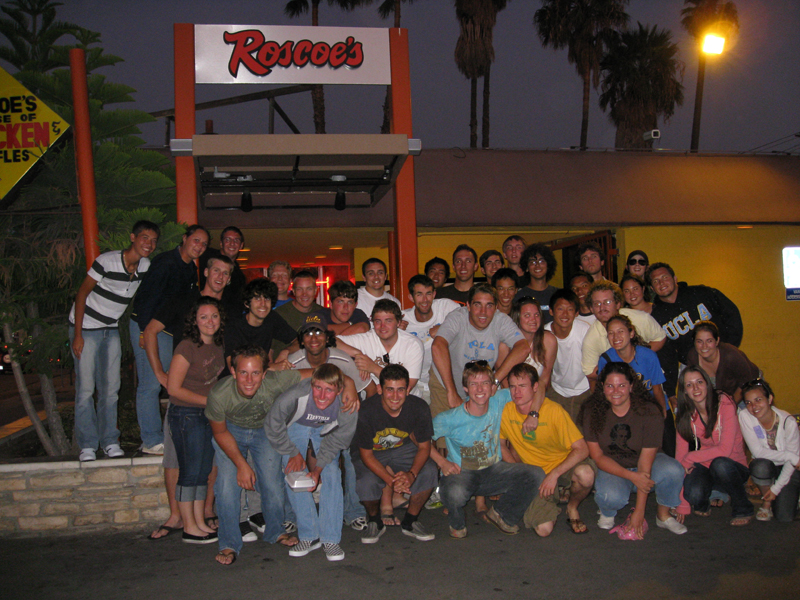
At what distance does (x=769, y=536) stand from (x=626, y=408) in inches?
50.5

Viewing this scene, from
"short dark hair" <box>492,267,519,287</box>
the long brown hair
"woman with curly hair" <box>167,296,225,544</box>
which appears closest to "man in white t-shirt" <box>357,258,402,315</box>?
"short dark hair" <box>492,267,519,287</box>

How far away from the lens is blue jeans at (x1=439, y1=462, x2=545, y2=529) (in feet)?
13.7

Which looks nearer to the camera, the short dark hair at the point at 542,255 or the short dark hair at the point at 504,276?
the short dark hair at the point at 504,276

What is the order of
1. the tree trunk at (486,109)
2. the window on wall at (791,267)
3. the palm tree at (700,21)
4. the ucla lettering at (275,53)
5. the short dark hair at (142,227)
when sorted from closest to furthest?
1. the short dark hair at (142,227)
2. the ucla lettering at (275,53)
3. the window on wall at (791,267)
4. the palm tree at (700,21)
5. the tree trunk at (486,109)

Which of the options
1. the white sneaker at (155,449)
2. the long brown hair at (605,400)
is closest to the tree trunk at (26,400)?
the white sneaker at (155,449)

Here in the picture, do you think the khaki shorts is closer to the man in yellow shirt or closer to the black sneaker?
the man in yellow shirt

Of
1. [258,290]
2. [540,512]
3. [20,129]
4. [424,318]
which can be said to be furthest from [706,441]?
[20,129]

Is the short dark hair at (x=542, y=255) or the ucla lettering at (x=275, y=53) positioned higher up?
the ucla lettering at (x=275, y=53)

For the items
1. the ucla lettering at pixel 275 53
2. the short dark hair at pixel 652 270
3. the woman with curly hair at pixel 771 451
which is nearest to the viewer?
the woman with curly hair at pixel 771 451

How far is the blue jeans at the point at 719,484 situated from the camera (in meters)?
4.29

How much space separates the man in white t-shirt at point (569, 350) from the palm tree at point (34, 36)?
17.4ft

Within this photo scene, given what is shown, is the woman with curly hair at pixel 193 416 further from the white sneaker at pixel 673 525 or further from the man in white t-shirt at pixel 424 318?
the white sneaker at pixel 673 525

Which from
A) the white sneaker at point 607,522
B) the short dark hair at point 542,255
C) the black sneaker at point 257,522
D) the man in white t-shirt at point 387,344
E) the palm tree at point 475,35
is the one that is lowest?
the black sneaker at point 257,522

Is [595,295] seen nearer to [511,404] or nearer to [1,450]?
[511,404]
